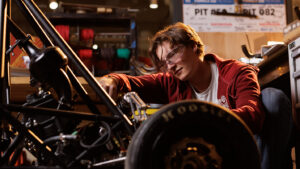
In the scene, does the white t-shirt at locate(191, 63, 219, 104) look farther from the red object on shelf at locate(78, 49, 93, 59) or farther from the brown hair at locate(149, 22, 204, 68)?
the red object on shelf at locate(78, 49, 93, 59)

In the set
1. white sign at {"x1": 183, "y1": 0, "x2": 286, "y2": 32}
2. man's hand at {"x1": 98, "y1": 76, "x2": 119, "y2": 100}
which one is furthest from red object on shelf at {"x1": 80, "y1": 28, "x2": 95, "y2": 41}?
man's hand at {"x1": 98, "y1": 76, "x2": 119, "y2": 100}

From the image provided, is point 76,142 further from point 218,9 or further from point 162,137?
point 218,9

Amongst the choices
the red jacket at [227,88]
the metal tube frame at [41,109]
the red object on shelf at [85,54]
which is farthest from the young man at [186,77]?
the red object on shelf at [85,54]

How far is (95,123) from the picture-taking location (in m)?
0.87

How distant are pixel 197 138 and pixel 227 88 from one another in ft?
1.49

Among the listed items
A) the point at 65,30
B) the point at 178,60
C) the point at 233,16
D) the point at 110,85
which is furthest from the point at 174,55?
the point at 233,16

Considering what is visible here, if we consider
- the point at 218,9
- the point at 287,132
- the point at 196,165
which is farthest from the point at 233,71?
the point at 218,9

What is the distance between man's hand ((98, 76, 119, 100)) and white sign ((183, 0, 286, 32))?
7.16ft

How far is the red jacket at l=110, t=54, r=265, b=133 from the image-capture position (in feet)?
3.04

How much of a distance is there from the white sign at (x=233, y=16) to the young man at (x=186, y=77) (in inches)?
72.3

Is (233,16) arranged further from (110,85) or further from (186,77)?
(110,85)

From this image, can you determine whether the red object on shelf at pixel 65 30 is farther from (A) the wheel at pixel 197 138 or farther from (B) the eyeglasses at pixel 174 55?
(A) the wheel at pixel 197 138

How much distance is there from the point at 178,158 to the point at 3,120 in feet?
1.49

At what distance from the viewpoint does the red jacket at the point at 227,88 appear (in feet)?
3.04
